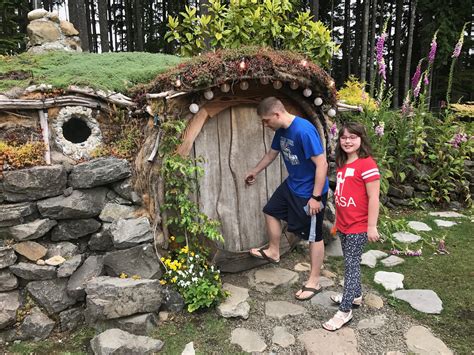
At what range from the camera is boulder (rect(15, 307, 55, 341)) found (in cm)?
314

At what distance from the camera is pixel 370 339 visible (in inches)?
116

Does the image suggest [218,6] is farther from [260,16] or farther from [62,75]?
[62,75]

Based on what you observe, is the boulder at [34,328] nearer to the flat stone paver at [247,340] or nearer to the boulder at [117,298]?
the boulder at [117,298]

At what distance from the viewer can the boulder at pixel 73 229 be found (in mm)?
3426

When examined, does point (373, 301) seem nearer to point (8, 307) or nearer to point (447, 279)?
point (447, 279)

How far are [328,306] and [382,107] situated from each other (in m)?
3.73

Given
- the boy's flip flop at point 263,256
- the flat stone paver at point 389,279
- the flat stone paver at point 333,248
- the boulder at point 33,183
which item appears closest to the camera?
the boulder at point 33,183

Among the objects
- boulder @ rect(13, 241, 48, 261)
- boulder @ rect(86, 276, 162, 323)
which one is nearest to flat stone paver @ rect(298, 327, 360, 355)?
boulder @ rect(86, 276, 162, 323)

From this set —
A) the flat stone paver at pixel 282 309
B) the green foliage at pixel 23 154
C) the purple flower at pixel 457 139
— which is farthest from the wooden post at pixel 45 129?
the purple flower at pixel 457 139

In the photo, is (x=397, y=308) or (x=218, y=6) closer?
(x=397, y=308)

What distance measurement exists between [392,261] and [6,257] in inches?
161

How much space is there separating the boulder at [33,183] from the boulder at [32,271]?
600mm

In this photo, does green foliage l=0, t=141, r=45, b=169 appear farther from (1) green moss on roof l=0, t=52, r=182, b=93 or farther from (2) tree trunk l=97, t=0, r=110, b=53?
(2) tree trunk l=97, t=0, r=110, b=53

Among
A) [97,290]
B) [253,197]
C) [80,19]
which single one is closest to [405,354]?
[253,197]
